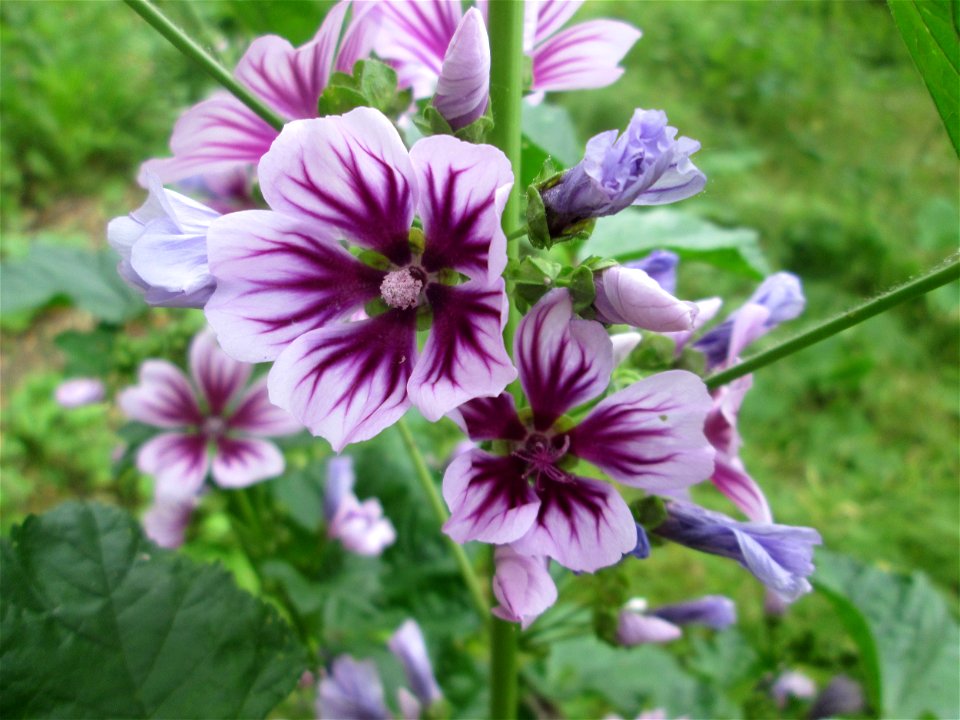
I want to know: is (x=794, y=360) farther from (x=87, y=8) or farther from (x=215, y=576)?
(x=87, y=8)

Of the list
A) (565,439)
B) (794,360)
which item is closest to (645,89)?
(794,360)

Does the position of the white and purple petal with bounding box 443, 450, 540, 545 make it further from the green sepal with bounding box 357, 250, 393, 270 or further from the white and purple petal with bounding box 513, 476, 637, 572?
the green sepal with bounding box 357, 250, 393, 270

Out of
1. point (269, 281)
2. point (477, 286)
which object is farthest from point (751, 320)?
point (269, 281)

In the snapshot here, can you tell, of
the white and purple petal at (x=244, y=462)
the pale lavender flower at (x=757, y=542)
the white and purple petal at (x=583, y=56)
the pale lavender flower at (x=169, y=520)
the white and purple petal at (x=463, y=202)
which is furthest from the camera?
the pale lavender flower at (x=169, y=520)

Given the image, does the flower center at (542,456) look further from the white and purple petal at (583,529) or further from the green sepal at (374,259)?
the green sepal at (374,259)

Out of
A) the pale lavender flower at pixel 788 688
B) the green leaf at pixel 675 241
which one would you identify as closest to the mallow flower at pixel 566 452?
the green leaf at pixel 675 241

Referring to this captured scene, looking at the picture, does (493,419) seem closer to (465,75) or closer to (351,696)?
(465,75)
